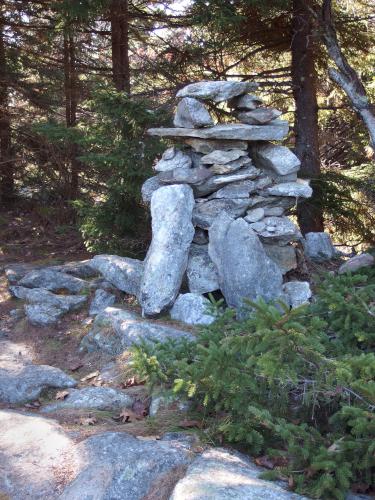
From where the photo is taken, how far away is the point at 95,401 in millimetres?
5230

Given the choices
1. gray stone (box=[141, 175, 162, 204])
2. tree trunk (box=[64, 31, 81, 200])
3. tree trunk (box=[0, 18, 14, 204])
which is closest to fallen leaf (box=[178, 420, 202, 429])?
gray stone (box=[141, 175, 162, 204])

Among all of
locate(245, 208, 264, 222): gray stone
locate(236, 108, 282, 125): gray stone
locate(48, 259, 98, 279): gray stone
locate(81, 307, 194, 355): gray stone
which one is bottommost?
locate(81, 307, 194, 355): gray stone

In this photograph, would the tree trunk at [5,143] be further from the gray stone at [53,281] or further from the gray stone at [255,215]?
the gray stone at [255,215]

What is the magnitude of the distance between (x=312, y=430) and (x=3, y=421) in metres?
2.47

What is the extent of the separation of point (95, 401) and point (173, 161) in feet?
12.5

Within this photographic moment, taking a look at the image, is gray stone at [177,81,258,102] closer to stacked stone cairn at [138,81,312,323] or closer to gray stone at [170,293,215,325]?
stacked stone cairn at [138,81,312,323]

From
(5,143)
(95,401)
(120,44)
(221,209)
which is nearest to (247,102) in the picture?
(221,209)

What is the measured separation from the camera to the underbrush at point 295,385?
127 inches

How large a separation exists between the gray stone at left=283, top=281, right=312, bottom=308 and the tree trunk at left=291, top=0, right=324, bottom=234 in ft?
10.2

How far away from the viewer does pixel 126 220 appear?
354 inches

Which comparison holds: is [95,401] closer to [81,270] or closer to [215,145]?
[215,145]

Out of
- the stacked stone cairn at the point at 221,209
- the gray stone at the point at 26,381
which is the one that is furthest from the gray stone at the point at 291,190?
the gray stone at the point at 26,381

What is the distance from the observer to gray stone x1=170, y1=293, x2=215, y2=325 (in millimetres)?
6945

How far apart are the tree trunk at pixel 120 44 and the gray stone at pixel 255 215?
4560 mm
